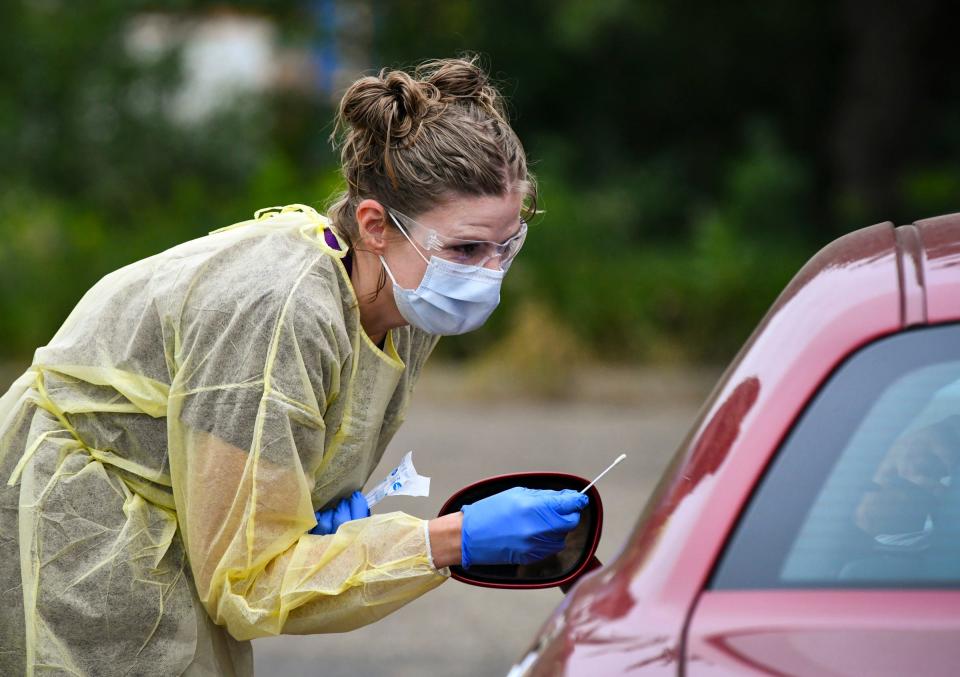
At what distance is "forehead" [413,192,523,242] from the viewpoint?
2551 millimetres

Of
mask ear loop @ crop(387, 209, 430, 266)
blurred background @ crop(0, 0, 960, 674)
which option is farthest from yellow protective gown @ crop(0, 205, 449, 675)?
blurred background @ crop(0, 0, 960, 674)

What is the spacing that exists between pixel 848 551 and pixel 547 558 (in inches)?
37.6

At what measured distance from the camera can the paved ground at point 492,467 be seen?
549 cm

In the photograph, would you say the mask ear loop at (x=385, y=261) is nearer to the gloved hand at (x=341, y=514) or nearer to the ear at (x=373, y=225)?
the ear at (x=373, y=225)

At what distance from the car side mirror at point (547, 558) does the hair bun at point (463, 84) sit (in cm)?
73

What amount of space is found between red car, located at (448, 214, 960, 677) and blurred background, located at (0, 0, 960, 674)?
6.88 metres

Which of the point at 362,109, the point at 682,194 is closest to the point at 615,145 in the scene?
the point at 682,194

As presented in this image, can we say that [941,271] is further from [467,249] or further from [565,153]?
[565,153]

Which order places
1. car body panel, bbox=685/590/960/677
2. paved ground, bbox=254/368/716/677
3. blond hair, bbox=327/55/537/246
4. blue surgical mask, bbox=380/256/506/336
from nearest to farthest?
car body panel, bbox=685/590/960/677, blond hair, bbox=327/55/537/246, blue surgical mask, bbox=380/256/506/336, paved ground, bbox=254/368/716/677

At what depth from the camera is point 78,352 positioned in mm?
2557

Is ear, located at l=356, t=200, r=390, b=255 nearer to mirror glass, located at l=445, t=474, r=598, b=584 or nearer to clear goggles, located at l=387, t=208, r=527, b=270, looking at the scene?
clear goggles, located at l=387, t=208, r=527, b=270

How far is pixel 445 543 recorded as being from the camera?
Answer: 96.1 inches

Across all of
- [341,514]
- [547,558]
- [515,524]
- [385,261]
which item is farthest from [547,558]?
[385,261]

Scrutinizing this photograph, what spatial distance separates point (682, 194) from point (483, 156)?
14.5m
